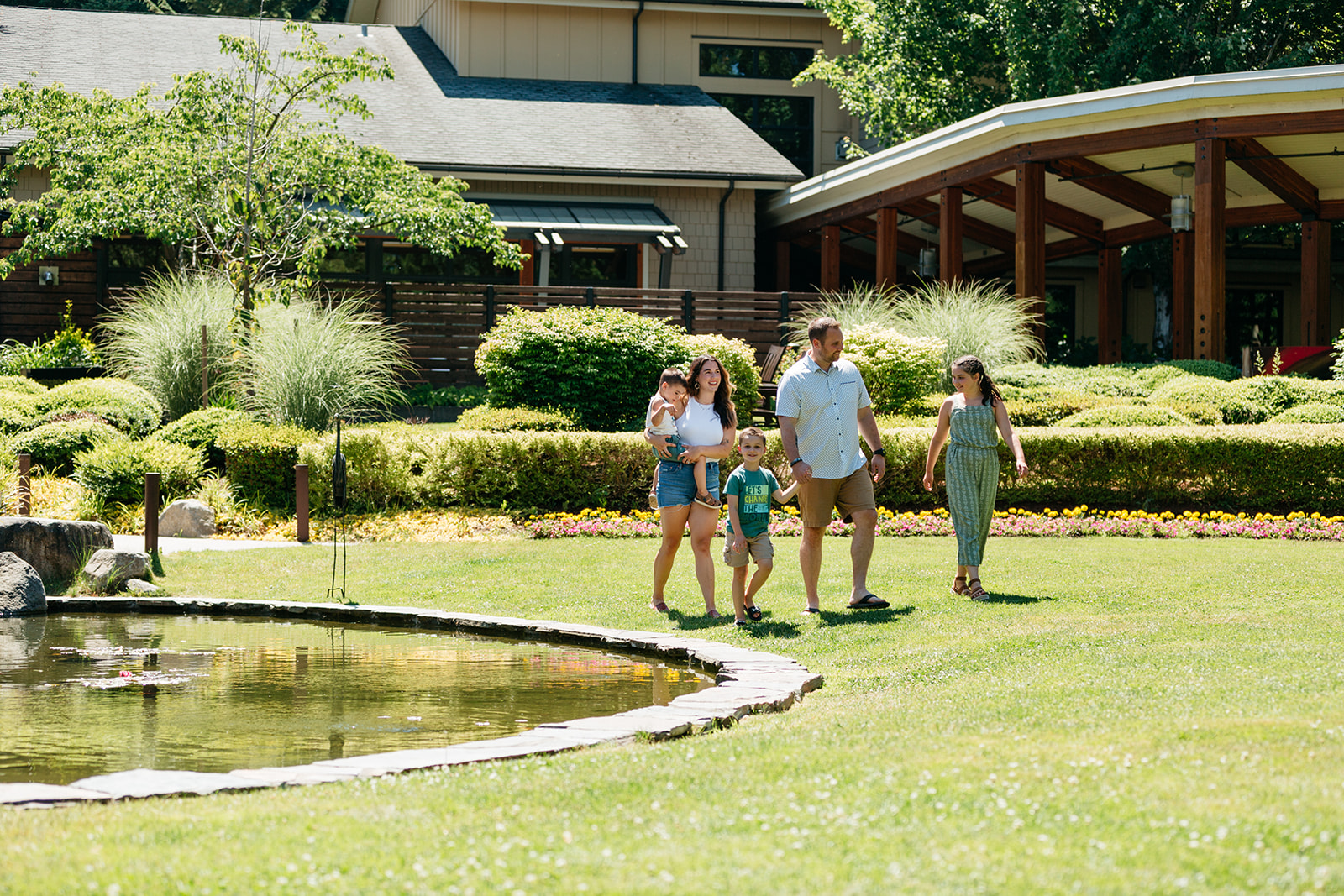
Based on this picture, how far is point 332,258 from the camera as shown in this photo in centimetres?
2372

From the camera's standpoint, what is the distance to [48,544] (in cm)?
975

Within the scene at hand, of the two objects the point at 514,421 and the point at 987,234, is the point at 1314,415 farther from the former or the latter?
the point at 987,234

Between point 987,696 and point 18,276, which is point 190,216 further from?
point 987,696

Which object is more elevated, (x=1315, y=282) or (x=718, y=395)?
(x=1315, y=282)

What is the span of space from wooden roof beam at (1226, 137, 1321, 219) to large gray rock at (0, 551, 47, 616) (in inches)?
590

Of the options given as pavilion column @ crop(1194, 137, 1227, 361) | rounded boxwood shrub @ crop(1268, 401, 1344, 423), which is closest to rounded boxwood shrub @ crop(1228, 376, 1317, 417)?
rounded boxwood shrub @ crop(1268, 401, 1344, 423)

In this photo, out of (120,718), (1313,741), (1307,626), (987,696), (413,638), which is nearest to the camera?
(1313,741)

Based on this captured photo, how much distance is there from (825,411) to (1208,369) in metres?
9.90

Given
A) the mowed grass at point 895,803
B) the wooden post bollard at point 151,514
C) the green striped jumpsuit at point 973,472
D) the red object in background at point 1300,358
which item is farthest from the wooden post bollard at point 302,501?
the red object in background at point 1300,358

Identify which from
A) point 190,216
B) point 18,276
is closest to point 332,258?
point 18,276

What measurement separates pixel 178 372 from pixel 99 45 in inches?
482

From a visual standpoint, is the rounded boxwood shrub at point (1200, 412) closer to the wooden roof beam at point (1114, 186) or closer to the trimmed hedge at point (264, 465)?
the wooden roof beam at point (1114, 186)

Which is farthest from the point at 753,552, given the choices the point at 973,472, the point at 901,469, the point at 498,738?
the point at 901,469

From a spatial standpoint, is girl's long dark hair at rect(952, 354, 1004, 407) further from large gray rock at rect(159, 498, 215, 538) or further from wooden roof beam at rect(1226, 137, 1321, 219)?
wooden roof beam at rect(1226, 137, 1321, 219)
